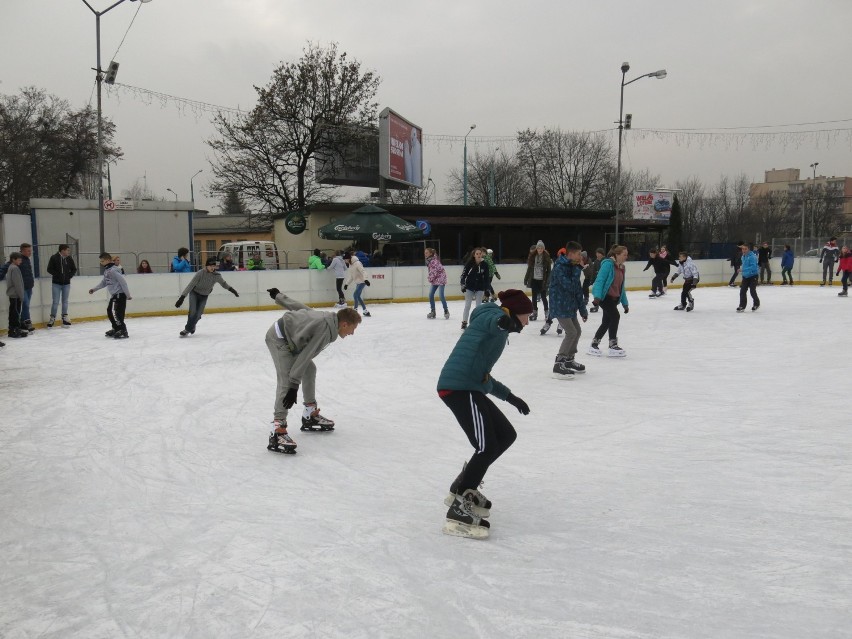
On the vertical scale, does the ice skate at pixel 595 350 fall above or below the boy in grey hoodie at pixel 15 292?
below

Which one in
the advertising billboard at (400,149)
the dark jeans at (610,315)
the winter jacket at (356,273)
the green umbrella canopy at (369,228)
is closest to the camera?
the dark jeans at (610,315)

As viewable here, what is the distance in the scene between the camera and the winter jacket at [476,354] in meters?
3.80

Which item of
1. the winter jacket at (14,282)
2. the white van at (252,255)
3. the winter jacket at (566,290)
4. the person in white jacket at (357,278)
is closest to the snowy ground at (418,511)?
the winter jacket at (566,290)

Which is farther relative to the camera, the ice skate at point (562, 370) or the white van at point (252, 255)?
the white van at point (252, 255)

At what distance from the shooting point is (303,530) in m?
3.93

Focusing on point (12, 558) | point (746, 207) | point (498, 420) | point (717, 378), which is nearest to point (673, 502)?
point (498, 420)

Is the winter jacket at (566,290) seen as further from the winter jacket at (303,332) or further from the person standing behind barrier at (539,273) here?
the winter jacket at (303,332)

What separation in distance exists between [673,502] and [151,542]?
3.10 metres

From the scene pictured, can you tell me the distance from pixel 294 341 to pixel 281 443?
0.85 meters

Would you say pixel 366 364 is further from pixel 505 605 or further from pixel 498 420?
pixel 505 605

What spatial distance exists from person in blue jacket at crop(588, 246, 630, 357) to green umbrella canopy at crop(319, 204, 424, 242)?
14.0 metres

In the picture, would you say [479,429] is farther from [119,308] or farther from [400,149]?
[400,149]

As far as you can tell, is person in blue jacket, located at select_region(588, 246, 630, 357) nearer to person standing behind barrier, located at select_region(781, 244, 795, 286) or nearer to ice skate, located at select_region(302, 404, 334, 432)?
ice skate, located at select_region(302, 404, 334, 432)

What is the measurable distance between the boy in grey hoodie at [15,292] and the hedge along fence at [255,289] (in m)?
0.84
